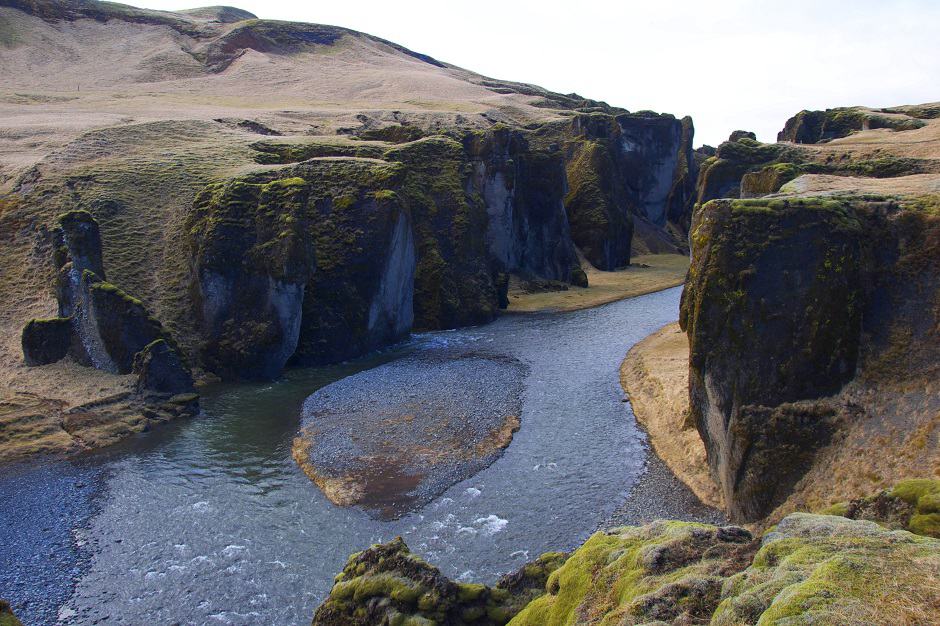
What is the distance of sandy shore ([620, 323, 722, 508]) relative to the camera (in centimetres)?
2495

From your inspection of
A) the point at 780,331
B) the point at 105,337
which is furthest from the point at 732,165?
the point at 105,337

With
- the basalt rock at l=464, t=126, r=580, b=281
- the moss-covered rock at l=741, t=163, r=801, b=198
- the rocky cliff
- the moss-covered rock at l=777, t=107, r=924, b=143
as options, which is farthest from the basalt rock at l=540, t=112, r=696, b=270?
the moss-covered rock at l=741, t=163, r=801, b=198

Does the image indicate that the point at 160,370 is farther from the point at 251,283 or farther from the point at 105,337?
the point at 251,283

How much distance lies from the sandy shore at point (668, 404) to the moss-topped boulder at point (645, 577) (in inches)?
429

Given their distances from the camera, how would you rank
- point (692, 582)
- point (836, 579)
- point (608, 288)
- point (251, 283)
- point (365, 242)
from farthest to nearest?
point (608, 288) < point (365, 242) < point (251, 283) < point (692, 582) < point (836, 579)

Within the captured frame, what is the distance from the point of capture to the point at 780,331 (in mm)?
21109

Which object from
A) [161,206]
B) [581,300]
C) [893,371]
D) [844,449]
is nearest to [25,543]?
[844,449]

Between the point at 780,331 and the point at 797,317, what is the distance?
2.12 feet

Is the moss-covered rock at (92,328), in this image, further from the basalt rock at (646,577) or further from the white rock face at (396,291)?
the basalt rock at (646,577)

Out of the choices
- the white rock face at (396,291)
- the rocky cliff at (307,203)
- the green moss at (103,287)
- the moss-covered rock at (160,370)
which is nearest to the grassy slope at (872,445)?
the white rock face at (396,291)

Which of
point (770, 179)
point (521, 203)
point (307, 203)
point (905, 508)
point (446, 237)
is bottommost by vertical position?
point (446, 237)

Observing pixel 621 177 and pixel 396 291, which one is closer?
pixel 396 291

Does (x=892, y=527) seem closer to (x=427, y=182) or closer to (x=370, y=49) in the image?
(x=427, y=182)

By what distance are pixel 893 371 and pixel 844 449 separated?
284cm
